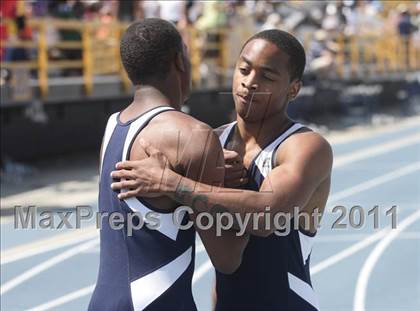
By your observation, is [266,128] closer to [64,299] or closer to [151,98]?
[151,98]

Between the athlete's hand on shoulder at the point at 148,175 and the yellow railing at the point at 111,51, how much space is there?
1025 cm

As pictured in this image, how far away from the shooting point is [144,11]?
16.6m

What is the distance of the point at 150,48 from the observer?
275 centimetres

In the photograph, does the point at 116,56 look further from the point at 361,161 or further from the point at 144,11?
the point at 361,161

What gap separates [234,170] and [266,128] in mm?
218

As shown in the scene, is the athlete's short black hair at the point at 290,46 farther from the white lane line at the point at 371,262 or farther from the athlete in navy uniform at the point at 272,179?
the white lane line at the point at 371,262

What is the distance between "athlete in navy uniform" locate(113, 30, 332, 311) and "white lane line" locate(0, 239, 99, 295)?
4.54m

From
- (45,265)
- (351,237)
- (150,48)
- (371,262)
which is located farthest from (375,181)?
(150,48)

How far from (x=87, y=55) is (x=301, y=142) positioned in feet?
39.5

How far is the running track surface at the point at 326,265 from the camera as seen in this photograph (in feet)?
22.4

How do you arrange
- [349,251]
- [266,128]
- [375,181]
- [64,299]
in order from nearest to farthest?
[266,128], [64,299], [349,251], [375,181]

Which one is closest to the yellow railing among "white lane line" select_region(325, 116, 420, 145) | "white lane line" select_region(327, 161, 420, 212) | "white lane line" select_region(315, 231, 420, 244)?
"white lane line" select_region(325, 116, 420, 145)

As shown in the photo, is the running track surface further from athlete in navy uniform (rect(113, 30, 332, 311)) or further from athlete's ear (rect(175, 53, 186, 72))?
athlete's ear (rect(175, 53, 186, 72))

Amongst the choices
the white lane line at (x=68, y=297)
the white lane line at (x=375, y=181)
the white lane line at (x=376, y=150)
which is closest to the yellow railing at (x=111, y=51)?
the white lane line at (x=376, y=150)
